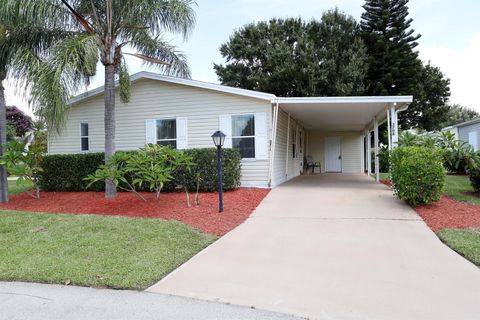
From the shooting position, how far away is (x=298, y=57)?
22.1 m

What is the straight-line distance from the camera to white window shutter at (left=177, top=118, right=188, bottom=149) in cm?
1130

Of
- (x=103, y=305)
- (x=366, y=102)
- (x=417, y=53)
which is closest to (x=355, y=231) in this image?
(x=103, y=305)

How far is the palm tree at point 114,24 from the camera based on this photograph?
859 centimetres

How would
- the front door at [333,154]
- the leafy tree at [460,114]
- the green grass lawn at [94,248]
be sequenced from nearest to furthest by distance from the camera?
the green grass lawn at [94,248], the front door at [333,154], the leafy tree at [460,114]

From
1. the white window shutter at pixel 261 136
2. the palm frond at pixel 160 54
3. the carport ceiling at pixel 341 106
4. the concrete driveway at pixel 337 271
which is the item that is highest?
the palm frond at pixel 160 54

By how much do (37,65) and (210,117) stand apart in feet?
15.5

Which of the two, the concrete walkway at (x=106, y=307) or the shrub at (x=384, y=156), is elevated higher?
the shrub at (x=384, y=156)

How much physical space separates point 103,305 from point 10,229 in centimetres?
408

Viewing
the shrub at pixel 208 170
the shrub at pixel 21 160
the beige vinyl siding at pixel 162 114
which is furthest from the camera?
the beige vinyl siding at pixel 162 114

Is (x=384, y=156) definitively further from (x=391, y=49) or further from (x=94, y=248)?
(x=391, y=49)

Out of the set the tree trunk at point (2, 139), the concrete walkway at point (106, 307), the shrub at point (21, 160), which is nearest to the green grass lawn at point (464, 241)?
the concrete walkway at point (106, 307)

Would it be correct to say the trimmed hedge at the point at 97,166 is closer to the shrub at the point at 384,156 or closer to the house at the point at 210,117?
the house at the point at 210,117

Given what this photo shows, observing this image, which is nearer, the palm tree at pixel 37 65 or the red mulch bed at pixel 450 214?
the red mulch bed at pixel 450 214

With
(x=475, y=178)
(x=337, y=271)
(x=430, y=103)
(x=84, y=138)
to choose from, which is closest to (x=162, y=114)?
(x=84, y=138)
